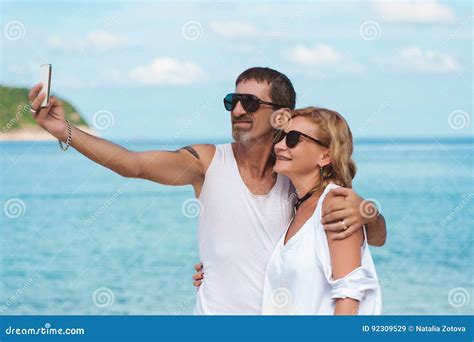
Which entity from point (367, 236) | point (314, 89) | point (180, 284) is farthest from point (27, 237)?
point (367, 236)

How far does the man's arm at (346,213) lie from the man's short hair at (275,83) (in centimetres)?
112

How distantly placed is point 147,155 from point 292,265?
1121mm

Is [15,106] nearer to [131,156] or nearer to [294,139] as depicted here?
[131,156]

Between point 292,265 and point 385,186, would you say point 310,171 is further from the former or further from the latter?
point 385,186

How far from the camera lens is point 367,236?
4285mm
